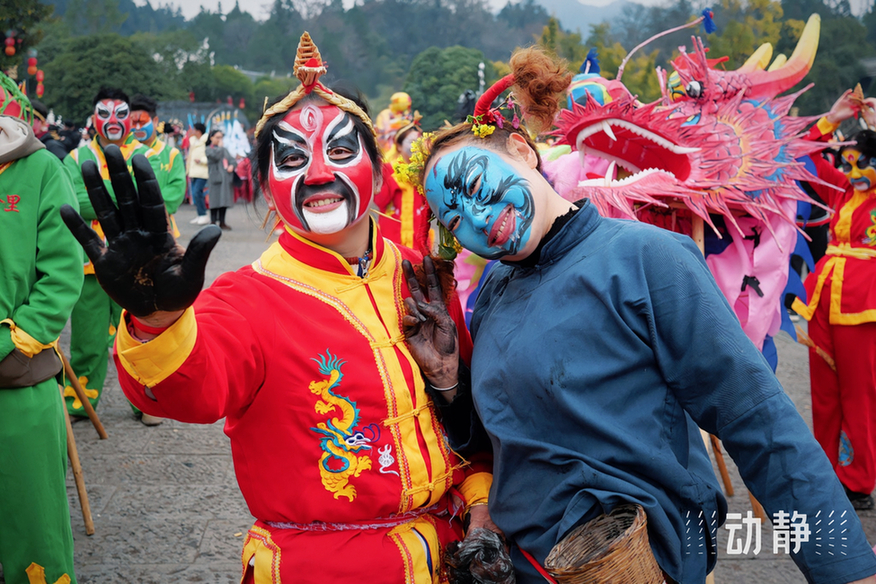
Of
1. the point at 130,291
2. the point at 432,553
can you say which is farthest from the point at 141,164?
the point at 432,553

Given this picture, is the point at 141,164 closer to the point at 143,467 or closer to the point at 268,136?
the point at 268,136

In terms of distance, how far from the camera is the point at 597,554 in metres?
1.44

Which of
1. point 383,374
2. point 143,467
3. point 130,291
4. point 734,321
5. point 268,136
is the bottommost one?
point 143,467

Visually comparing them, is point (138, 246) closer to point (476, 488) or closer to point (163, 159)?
point (476, 488)

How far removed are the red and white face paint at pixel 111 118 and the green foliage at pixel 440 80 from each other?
17875mm

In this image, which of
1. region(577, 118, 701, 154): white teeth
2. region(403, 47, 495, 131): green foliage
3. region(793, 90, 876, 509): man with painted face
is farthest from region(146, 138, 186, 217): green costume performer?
region(403, 47, 495, 131): green foliage

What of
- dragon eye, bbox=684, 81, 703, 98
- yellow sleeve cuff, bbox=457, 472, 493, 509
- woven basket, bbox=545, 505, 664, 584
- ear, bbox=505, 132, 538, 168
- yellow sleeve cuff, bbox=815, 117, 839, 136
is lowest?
yellow sleeve cuff, bbox=457, 472, 493, 509

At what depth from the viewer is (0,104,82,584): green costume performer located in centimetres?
272

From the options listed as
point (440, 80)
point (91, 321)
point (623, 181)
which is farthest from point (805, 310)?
point (440, 80)

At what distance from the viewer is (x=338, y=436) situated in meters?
1.82

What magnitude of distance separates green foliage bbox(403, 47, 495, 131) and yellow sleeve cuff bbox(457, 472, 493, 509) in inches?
842

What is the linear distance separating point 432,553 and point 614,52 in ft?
77.9

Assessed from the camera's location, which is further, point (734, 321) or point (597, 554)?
point (734, 321)

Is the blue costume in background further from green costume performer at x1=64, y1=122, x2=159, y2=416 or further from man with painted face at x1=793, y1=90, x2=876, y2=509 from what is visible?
green costume performer at x1=64, y1=122, x2=159, y2=416
